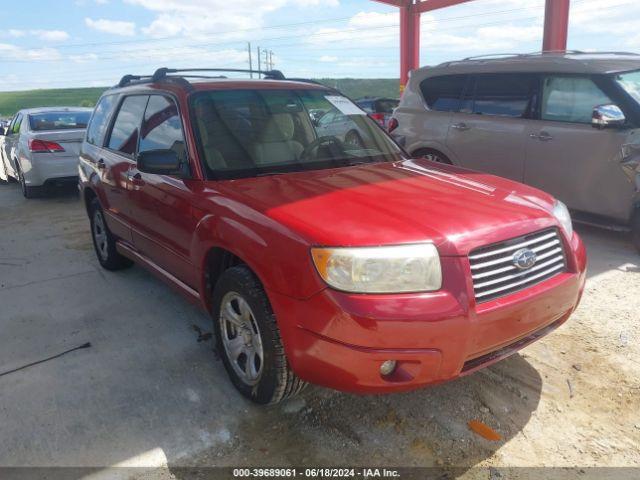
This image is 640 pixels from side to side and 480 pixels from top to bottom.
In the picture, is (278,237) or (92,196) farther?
(92,196)

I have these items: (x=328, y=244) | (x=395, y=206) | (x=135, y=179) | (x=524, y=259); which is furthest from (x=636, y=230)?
(x=135, y=179)

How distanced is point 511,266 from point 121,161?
2985mm

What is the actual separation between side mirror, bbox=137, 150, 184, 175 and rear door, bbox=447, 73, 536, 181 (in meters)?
4.12

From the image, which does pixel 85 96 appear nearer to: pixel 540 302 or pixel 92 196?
pixel 92 196

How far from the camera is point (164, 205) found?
3.34 metres

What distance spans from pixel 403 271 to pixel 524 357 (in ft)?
4.80

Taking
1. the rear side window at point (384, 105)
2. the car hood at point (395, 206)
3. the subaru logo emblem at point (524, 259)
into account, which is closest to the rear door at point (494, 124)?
the car hood at point (395, 206)

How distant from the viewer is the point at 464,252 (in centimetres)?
221

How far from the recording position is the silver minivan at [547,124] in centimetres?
503

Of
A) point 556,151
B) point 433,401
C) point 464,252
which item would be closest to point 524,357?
point 433,401

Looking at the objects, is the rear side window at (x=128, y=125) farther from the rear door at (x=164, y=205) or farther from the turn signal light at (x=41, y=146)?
the turn signal light at (x=41, y=146)

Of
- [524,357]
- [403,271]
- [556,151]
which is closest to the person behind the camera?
[403,271]

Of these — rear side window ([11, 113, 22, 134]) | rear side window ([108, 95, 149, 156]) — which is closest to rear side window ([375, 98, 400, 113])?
rear side window ([11, 113, 22, 134])

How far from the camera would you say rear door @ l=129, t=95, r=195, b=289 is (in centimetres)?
314
